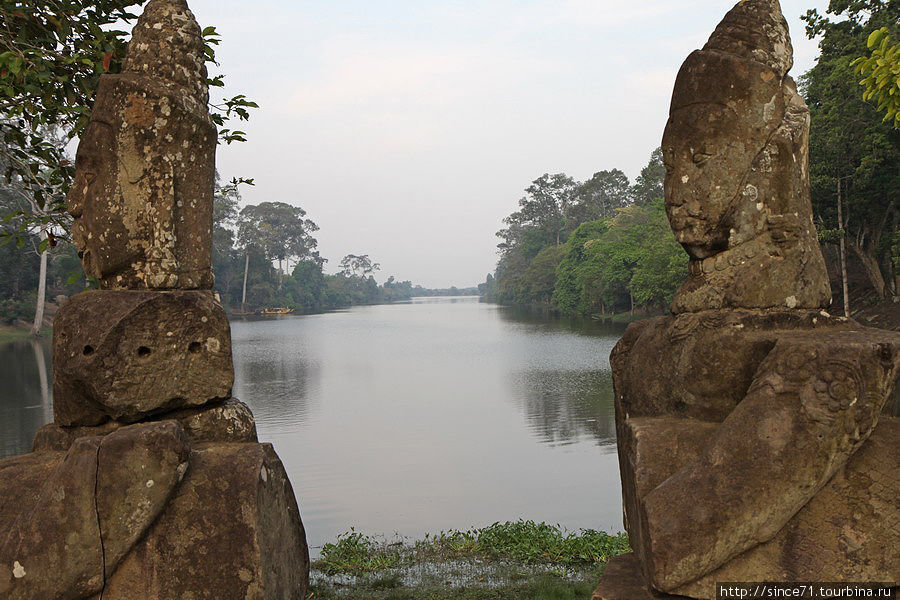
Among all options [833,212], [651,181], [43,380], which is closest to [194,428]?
[43,380]

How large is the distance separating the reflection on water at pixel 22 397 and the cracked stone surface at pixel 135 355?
985 cm

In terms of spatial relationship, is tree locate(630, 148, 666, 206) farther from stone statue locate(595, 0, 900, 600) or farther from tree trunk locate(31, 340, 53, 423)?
stone statue locate(595, 0, 900, 600)

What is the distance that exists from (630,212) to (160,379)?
49.6 metres

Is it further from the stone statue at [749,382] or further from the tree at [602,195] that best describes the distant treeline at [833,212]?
the tree at [602,195]

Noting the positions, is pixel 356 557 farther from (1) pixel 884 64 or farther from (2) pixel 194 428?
(1) pixel 884 64

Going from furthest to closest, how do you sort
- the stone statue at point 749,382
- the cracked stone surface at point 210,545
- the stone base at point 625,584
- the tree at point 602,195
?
the tree at point 602,195
the cracked stone surface at point 210,545
the stone base at point 625,584
the stone statue at point 749,382

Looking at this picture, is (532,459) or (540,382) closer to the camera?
(532,459)

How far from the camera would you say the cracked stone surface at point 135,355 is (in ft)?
13.3

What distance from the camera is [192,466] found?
3.88m

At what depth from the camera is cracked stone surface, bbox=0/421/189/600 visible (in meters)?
3.51

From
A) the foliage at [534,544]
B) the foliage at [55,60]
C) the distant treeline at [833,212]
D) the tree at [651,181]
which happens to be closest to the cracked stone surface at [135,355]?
the foliage at [55,60]

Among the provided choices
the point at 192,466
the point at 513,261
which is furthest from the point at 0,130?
the point at 513,261

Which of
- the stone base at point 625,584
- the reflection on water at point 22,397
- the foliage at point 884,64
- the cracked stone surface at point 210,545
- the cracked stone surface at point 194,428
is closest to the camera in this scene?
the stone base at point 625,584

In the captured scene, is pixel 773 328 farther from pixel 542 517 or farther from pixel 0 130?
pixel 0 130
